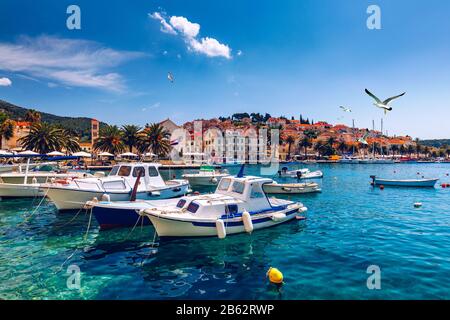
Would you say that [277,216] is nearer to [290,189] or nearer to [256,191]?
[256,191]

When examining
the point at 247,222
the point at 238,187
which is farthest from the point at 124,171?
the point at 247,222

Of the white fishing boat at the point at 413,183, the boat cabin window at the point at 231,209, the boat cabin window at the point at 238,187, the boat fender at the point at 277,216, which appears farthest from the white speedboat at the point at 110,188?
the white fishing boat at the point at 413,183

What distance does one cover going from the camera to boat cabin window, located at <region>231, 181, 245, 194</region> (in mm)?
16961

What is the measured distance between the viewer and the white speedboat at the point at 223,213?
46.9 ft

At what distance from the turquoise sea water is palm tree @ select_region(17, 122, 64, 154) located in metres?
47.9

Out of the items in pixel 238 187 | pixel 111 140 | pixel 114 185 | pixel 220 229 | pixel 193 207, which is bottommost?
pixel 220 229

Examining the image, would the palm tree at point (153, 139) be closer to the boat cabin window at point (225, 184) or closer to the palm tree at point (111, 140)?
the palm tree at point (111, 140)

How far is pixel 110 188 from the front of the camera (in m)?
21.6

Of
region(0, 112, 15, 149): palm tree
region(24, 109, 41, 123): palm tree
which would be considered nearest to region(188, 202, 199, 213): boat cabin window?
region(0, 112, 15, 149): palm tree

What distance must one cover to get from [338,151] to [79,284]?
174924 millimetres

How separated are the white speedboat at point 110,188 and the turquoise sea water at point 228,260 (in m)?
1.35

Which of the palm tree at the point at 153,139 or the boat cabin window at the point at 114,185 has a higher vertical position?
the palm tree at the point at 153,139

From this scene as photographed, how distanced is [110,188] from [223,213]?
10928 millimetres
